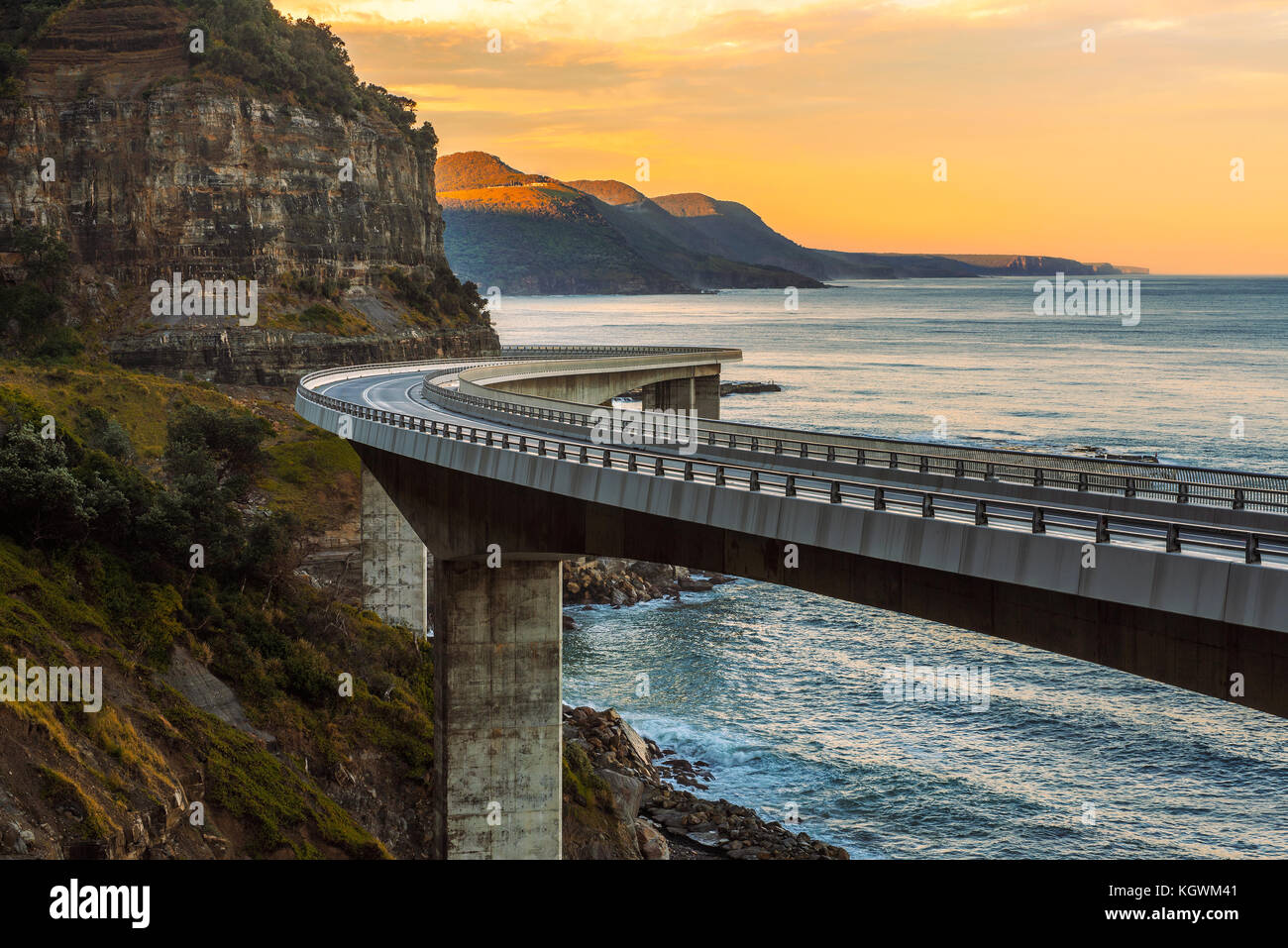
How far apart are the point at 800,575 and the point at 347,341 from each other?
86.5 metres

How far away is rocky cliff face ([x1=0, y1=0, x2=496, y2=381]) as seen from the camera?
320 feet

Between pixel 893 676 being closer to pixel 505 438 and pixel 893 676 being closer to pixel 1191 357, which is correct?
pixel 505 438

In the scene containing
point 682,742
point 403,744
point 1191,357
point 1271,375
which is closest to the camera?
point 403,744

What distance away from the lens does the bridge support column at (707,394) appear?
109 m

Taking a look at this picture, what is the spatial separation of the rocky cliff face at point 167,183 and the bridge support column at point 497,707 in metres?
66.9

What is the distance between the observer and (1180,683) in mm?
18391

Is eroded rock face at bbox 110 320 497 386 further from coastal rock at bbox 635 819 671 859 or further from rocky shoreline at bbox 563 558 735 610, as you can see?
coastal rock at bbox 635 819 671 859

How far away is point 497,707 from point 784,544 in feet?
49.6

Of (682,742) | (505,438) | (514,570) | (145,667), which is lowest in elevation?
(682,742)

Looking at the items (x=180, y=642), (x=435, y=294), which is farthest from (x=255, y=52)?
(x=180, y=642)

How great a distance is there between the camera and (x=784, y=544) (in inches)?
986

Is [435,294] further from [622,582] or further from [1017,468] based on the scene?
[1017,468]

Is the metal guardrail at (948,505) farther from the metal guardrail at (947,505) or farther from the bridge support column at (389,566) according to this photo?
the bridge support column at (389,566)

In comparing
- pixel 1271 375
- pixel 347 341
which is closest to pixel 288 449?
pixel 347 341
